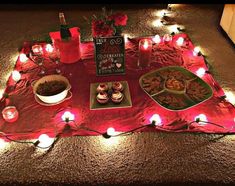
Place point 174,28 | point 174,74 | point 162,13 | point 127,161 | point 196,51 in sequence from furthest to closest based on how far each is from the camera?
point 162,13 → point 174,28 → point 196,51 → point 174,74 → point 127,161

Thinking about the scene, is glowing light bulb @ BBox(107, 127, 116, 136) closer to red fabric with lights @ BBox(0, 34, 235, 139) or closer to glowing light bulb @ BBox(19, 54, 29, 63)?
red fabric with lights @ BBox(0, 34, 235, 139)

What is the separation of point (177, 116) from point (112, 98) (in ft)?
1.32

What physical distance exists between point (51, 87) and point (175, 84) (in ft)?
2.53

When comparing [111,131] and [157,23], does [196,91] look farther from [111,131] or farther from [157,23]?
[157,23]

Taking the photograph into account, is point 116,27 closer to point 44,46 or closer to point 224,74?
point 44,46

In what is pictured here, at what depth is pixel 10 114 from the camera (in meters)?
1.45

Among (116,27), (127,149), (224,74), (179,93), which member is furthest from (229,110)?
(116,27)

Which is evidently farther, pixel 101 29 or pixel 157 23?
pixel 157 23

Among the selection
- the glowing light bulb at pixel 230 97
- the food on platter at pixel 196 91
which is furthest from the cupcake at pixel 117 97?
the glowing light bulb at pixel 230 97

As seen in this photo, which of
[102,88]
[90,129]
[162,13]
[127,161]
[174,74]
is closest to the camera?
[127,161]

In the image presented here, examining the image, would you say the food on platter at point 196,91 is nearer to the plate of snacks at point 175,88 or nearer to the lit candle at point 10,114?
the plate of snacks at point 175,88

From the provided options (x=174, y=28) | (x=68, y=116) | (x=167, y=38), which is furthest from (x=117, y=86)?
(x=174, y=28)

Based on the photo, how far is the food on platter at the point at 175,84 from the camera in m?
1.58

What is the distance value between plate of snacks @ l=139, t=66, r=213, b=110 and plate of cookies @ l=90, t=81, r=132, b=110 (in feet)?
0.49
